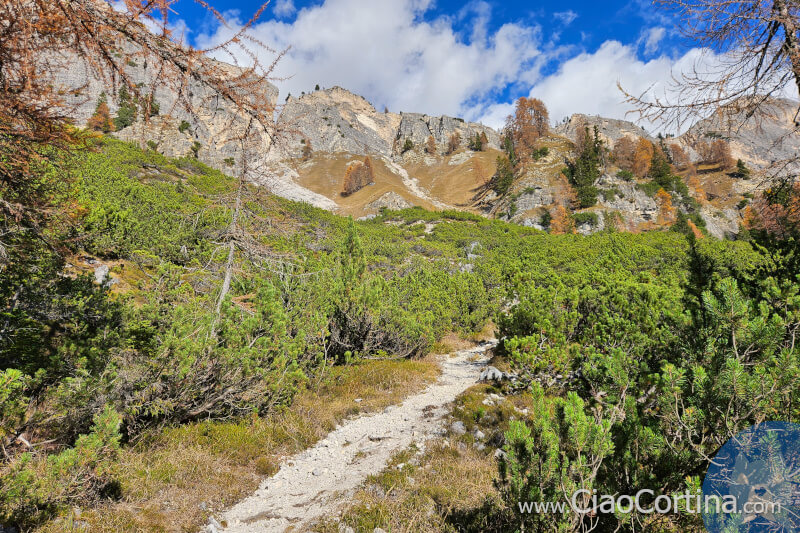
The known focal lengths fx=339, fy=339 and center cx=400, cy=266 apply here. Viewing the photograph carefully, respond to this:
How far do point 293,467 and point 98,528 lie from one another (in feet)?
7.03

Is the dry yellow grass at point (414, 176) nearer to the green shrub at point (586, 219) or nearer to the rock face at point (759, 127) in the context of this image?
the green shrub at point (586, 219)

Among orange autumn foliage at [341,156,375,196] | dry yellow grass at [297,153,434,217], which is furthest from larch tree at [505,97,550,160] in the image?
orange autumn foliage at [341,156,375,196]

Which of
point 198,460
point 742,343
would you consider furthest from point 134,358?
point 742,343

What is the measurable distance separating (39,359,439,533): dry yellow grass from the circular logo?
431cm

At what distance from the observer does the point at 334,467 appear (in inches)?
189

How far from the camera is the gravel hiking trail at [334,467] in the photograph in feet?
12.1

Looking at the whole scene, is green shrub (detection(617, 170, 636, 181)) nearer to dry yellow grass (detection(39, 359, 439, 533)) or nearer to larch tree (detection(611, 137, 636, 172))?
larch tree (detection(611, 137, 636, 172))

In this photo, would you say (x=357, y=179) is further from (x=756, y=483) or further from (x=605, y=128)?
(x=605, y=128)

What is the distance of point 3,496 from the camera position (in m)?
2.46

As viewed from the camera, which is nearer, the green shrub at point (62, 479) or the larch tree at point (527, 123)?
the green shrub at point (62, 479)

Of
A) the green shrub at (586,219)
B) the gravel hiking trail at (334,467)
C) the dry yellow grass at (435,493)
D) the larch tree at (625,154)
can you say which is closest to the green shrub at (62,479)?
the gravel hiking trail at (334,467)

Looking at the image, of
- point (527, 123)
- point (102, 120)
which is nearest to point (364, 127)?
point (527, 123)

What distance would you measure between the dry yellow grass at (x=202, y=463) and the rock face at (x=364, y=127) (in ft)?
311

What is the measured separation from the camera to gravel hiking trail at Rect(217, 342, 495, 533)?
3.68 m
